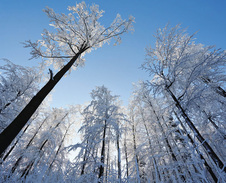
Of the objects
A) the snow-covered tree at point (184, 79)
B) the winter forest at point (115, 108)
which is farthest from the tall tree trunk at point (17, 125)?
the snow-covered tree at point (184, 79)

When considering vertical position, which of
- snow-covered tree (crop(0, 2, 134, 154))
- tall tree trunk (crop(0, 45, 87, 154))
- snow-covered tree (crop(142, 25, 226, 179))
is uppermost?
snow-covered tree (crop(0, 2, 134, 154))

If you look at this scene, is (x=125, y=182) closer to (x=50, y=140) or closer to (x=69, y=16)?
(x=69, y=16)

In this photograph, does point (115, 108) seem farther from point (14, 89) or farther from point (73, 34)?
point (14, 89)

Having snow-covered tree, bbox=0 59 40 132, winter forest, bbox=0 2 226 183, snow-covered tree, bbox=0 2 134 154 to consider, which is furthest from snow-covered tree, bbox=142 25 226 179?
snow-covered tree, bbox=0 59 40 132

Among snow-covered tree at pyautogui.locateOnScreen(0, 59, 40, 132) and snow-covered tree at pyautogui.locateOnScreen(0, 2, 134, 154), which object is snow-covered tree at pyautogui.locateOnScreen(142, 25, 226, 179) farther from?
snow-covered tree at pyautogui.locateOnScreen(0, 59, 40, 132)

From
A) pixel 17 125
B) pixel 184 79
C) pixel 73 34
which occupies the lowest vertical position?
pixel 17 125

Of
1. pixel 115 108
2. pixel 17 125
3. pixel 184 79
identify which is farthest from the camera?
pixel 115 108

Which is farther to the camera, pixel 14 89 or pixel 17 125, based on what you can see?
pixel 14 89

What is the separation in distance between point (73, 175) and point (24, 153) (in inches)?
335

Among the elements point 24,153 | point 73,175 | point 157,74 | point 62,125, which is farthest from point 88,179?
point 62,125

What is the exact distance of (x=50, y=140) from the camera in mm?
11172

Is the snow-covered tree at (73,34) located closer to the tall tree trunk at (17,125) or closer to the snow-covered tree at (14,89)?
the tall tree trunk at (17,125)

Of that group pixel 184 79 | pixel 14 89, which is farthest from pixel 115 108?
pixel 14 89

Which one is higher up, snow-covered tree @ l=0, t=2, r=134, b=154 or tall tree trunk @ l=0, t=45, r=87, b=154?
snow-covered tree @ l=0, t=2, r=134, b=154
